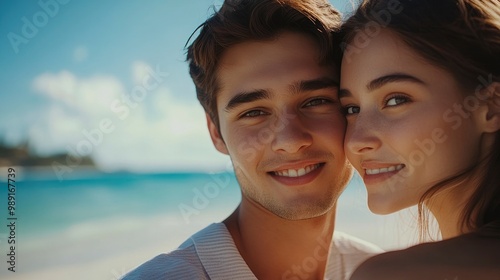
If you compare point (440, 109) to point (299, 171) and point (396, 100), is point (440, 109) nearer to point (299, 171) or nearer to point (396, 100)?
point (396, 100)

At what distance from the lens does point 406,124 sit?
7.72 feet

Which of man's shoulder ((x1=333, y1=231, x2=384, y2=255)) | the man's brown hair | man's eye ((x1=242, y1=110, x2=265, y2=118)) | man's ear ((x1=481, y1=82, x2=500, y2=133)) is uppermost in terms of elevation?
the man's brown hair

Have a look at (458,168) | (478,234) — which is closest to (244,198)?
(458,168)

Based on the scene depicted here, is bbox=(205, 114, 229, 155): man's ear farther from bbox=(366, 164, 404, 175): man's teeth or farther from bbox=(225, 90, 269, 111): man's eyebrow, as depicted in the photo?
bbox=(366, 164, 404, 175): man's teeth

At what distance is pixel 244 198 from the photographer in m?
3.25

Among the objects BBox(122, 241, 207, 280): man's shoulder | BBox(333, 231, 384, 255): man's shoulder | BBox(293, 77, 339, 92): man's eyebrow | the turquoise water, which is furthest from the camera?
the turquoise water

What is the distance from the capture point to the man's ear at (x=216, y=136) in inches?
134

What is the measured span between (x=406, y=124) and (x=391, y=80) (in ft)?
0.65

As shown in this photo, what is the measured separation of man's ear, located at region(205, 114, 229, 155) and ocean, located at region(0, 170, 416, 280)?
3.13m

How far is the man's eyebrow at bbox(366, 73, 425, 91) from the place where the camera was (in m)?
2.33

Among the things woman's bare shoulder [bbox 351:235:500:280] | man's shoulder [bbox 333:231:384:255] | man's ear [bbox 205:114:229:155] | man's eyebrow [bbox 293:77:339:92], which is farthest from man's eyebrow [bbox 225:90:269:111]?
woman's bare shoulder [bbox 351:235:500:280]

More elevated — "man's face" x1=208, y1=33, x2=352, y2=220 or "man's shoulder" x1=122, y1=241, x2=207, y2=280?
"man's face" x1=208, y1=33, x2=352, y2=220

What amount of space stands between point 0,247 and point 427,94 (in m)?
10.3

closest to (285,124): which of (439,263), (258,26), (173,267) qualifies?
(258,26)
